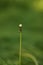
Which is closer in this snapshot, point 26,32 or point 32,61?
point 32,61

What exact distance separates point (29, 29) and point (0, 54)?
380mm

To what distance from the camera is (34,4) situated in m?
1.85

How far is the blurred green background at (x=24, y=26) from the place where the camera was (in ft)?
5.35

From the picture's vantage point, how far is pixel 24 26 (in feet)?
5.80

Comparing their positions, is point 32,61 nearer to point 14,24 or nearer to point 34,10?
point 14,24

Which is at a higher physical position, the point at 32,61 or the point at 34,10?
the point at 34,10

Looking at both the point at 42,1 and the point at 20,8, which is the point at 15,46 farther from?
the point at 42,1

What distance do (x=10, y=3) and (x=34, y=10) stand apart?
0.81ft

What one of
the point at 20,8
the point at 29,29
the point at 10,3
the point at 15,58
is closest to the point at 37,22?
the point at 29,29

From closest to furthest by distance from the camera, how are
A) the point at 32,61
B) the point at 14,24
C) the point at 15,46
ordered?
the point at 32,61, the point at 15,46, the point at 14,24

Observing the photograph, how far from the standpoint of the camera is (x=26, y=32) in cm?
174

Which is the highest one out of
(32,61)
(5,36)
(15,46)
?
(5,36)

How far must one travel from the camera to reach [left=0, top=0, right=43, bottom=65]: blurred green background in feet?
5.35

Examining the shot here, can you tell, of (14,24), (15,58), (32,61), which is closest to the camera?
(32,61)
